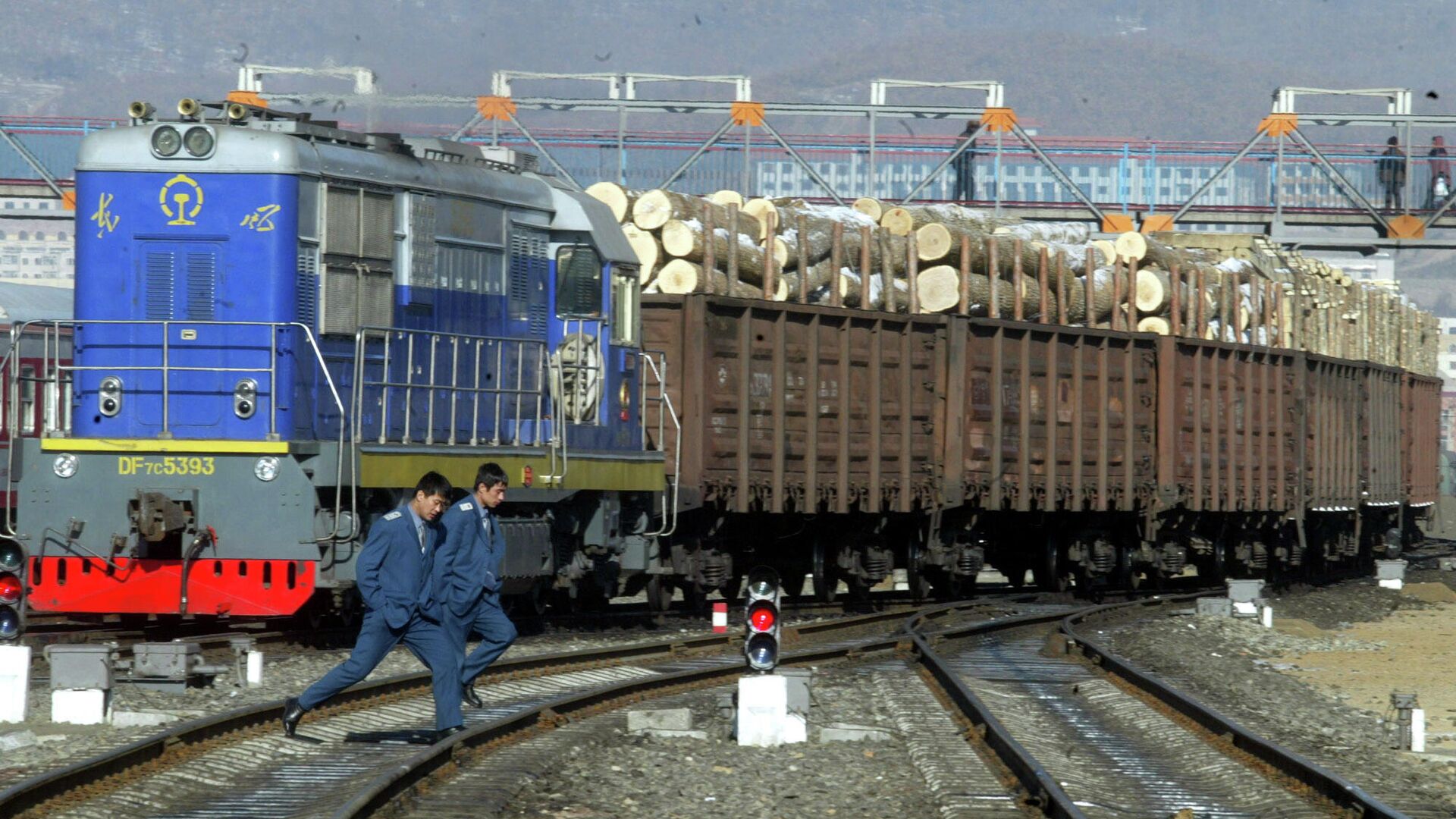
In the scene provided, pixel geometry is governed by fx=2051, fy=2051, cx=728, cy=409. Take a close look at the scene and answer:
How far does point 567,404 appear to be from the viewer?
1705cm

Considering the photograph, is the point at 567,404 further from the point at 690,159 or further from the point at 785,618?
the point at 690,159

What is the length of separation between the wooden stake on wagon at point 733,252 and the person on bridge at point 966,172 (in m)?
39.1

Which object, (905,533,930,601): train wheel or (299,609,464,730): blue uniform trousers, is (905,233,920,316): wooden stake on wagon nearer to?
(905,533,930,601): train wheel

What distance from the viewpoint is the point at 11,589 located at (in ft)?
41.3

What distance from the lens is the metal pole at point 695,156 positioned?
55.5 m

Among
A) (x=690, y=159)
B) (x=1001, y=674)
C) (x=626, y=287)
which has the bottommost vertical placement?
(x=1001, y=674)

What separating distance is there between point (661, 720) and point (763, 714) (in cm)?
64

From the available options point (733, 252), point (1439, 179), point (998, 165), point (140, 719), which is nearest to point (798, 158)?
point (998, 165)

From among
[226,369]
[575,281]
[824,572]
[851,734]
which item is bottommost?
[851,734]

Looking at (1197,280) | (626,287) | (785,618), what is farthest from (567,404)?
(1197,280)

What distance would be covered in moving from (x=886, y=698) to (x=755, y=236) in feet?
26.5

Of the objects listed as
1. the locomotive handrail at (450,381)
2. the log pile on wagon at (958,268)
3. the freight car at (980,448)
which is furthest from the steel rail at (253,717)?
the log pile on wagon at (958,268)

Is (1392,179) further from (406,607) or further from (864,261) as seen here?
(406,607)

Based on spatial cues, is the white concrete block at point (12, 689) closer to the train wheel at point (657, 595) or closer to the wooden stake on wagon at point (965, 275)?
the train wheel at point (657, 595)
